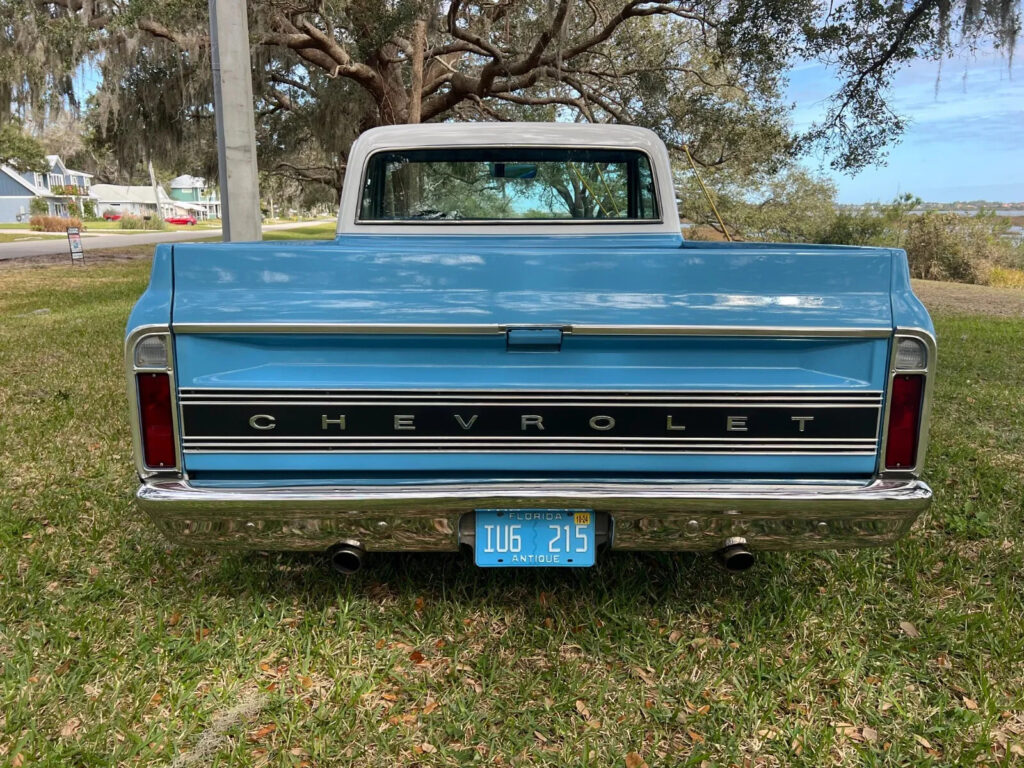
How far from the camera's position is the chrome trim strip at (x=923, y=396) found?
225 centimetres

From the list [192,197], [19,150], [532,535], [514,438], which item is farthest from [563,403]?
[192,197]

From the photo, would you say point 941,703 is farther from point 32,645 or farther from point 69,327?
point 69,327

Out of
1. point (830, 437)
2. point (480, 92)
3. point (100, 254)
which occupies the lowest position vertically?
point (100, 254)

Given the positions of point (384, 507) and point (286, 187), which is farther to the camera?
point (286, 187)

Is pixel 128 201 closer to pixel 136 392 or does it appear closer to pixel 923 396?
pixel 136 392

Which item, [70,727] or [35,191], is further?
[35,191]

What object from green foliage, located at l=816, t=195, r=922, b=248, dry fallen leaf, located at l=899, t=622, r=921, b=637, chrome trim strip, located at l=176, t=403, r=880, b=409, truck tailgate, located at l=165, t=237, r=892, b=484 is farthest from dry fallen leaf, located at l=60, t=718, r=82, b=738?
green foliage, located at l=816, t=195, r=922, b=248

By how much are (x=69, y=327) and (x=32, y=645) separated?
7.64 m

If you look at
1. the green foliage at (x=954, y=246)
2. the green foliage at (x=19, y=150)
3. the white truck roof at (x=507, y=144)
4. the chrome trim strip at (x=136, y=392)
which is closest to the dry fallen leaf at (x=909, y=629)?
the white truck roof at (x=507, y=144)

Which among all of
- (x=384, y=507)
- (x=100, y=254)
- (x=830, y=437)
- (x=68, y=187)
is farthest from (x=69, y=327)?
(x=68, y=187)

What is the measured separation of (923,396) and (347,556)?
6.16 ft

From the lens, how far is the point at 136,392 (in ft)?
7.43

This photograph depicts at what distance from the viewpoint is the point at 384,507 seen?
91.1 inches

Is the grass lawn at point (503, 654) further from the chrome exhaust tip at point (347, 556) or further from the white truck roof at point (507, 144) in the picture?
the white truck roof at point (507, 144)
